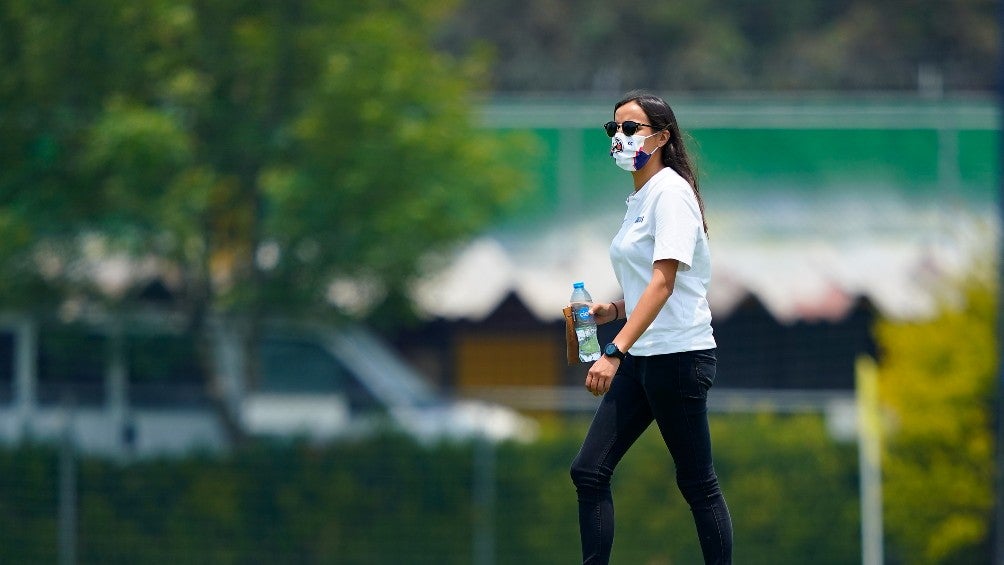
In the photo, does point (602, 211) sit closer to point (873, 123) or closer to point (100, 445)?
point (873, 123)

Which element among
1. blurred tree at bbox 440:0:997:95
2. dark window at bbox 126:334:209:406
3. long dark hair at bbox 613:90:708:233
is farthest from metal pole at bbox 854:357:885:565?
long dark hair at bbox 613:90:708:233

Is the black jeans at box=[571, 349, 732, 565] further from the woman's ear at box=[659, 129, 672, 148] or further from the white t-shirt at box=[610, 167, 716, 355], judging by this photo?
the woman's ear at box=[659, 129, 672, 148]

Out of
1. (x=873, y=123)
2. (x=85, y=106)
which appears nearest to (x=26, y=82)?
(x=85, y=106)

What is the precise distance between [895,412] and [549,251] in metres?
6.10

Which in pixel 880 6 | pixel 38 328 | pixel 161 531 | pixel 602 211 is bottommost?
pixel 161 531

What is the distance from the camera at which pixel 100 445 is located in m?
13.5

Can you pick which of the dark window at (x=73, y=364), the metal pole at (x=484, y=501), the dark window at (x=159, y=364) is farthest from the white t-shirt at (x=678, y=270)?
the dark window at (x=73, y=364)

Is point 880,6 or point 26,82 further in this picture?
point 880,6

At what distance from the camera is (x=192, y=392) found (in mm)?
13547

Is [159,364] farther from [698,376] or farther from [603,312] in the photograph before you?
[698,376]

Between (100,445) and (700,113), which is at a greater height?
(700,113)

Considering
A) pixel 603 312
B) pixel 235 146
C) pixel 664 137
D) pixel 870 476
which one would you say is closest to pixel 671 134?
pixel 664 137

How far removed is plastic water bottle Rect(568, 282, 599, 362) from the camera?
191 inches

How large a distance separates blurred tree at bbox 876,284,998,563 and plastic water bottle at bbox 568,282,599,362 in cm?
846
